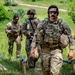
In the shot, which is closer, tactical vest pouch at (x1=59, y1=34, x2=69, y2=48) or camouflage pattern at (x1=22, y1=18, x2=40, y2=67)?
tactical vest pouch at (x1=59, y1=34, x2=69, y2=48)

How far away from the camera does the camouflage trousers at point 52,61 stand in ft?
22.4

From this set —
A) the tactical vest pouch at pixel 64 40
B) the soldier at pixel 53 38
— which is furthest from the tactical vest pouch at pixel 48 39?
the tactical vest pouch at pixel 64 40

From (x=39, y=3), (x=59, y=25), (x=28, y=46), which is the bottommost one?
(x=39, y=3)

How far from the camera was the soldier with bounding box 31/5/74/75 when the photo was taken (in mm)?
6840

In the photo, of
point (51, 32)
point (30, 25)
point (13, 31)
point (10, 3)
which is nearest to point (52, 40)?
→ point (51, 32)

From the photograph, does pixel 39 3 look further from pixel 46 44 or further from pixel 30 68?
pixel 46 44

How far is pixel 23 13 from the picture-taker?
34.5m

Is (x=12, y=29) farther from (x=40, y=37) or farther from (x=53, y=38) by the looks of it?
(x=53, y=38)

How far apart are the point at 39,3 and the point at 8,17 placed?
21.8 metres

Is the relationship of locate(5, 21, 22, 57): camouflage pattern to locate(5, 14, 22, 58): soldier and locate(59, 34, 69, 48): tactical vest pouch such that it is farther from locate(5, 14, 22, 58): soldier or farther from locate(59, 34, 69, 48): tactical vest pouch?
locate(59, 34, 69, 48): tactical vest pouch

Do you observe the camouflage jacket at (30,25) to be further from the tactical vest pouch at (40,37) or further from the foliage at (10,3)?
the foliage at (10,3)

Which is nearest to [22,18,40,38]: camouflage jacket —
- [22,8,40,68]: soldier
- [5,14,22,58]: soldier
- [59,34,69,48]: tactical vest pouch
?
[22,8,40,68]: soldier

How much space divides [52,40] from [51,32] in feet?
0.53

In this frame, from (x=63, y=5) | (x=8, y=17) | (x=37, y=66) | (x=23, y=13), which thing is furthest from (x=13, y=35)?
(x=63, y=5)
